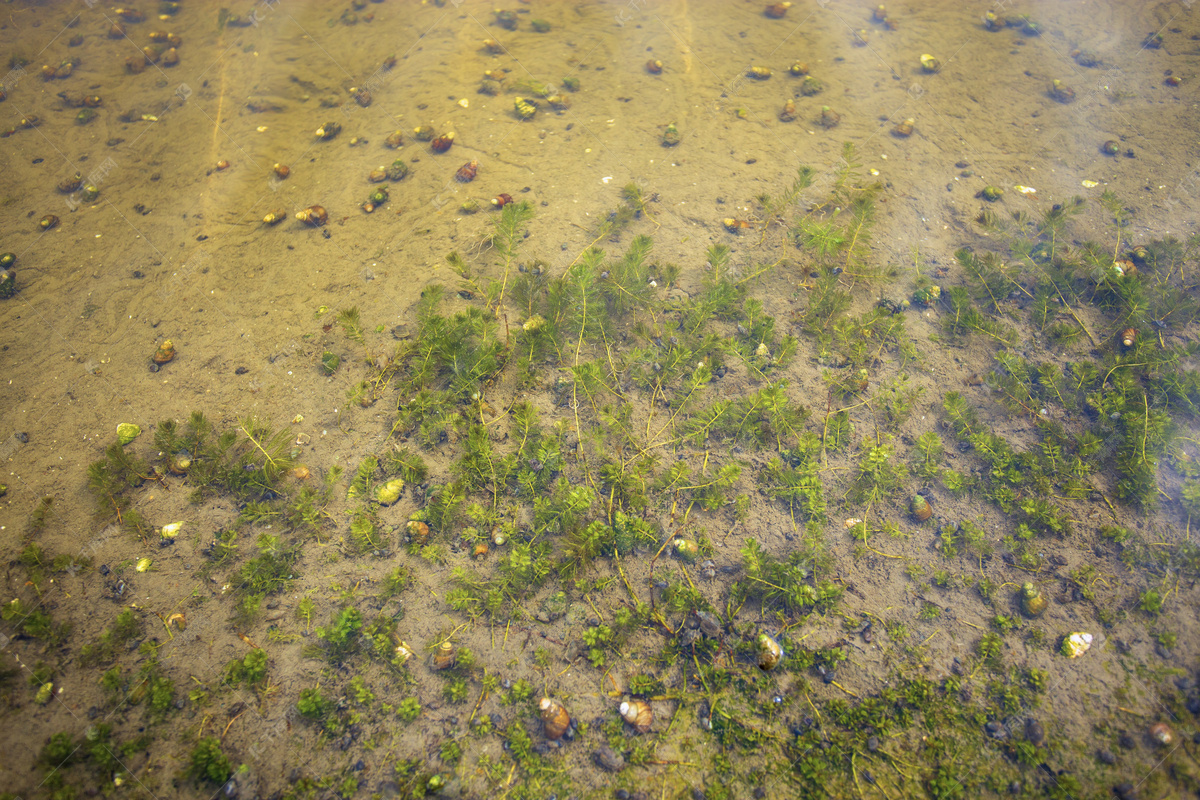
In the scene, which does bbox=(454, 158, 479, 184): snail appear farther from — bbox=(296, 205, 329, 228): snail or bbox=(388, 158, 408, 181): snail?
bbox=(296, 205, 329, 228): snail

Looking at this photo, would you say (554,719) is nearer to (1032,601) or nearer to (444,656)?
(444,656)

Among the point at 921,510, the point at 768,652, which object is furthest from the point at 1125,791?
the point at 768,652

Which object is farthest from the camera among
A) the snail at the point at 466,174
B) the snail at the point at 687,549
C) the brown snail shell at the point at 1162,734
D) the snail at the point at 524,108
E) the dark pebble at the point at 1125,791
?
the snail at the point at 524,108

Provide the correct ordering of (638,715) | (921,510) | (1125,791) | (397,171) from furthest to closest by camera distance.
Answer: (397,171), (921,510), (638,715), (1125,791)

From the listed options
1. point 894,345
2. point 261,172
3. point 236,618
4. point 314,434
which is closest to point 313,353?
point 314,434

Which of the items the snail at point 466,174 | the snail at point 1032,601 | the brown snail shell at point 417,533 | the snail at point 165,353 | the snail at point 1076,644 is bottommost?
the snail at point 1076,644

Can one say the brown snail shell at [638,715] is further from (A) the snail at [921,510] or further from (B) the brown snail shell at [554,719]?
(A) the snail at [921,510]

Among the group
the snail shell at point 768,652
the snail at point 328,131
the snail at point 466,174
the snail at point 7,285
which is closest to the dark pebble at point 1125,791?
the snail shell at point 768,652
